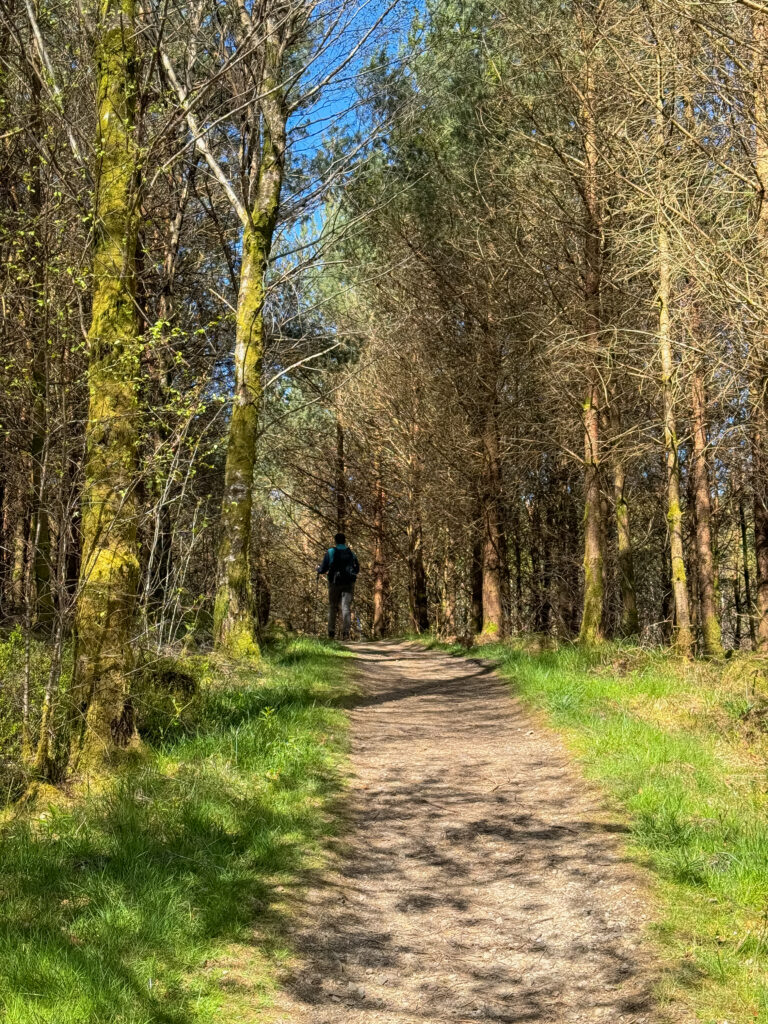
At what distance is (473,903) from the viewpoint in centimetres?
473

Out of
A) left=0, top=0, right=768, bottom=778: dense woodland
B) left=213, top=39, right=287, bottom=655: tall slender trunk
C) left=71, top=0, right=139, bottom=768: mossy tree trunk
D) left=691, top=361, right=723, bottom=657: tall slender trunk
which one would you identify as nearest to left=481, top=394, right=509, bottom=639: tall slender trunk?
left=0, top=0, right=768, bottom=778: dense woodland

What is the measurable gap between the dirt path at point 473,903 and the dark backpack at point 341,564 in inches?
359

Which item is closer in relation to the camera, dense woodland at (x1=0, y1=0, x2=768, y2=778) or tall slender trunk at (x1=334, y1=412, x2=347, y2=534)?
dense woodland at (x1=0, y1=0, x2=768, y2=778)

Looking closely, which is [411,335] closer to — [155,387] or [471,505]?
[471,505]

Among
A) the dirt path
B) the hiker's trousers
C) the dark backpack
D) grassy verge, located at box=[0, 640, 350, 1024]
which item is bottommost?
the dirt path

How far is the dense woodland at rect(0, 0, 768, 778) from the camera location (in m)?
6.02

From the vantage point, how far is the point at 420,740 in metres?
8.10

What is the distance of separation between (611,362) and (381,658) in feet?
20.5

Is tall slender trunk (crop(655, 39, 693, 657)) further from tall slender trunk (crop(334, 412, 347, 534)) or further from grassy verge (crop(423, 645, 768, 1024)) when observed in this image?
tall slender trunk (crop(334, 412, 347, 534))

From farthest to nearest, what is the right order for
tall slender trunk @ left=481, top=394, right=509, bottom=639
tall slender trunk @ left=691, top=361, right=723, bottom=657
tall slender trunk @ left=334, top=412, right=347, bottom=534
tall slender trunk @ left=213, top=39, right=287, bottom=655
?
tall slender trunk @ left=334, top=412, right=347, bottom=534 < tall slender trunk @ left=481, top=394, right=509, bottom=639 < tall slender trunk @ left=691, top=361, right=723, bottom=657 < tall slender trunk @ left=213, top=39, right=287, bottom=655

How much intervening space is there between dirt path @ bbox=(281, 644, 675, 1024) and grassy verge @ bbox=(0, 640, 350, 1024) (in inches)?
10.6

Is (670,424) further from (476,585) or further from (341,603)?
(341,603)

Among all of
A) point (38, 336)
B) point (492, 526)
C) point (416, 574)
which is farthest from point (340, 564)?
point (38, 336)

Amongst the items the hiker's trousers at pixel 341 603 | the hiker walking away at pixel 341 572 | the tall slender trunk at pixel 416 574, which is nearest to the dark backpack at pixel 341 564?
the hiker walking away at pixel 341 572
